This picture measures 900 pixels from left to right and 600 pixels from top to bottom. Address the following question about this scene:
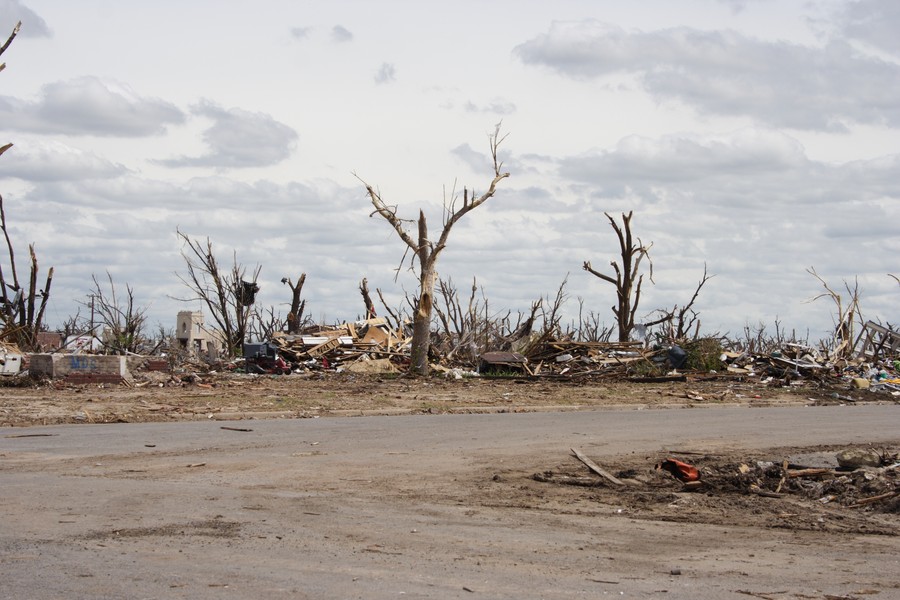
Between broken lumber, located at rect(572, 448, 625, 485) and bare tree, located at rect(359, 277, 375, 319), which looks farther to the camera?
bare tree, located at rect(359, 277, 375, 319)

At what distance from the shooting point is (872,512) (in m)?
10.1

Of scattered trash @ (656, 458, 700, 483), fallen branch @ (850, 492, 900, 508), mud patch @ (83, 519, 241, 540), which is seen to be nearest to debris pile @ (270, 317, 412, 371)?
→ scattered trash @ (656, 458, 700, 483)

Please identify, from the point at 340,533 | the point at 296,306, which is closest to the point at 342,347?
the point at 296,306

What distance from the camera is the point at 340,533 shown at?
841 cm

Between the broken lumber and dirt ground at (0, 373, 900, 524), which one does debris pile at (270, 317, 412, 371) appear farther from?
the broken lumber

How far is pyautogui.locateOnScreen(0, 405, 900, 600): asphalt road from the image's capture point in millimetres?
6809

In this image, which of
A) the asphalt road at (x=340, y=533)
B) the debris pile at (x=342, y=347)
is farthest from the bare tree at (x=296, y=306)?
the asphalt road at (x=340, y=533)

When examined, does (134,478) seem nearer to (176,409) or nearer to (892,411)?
(176,409)

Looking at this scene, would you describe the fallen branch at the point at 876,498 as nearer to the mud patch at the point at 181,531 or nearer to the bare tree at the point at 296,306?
the mud patch at the point at 181,531

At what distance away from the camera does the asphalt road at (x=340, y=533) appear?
22.3 ft

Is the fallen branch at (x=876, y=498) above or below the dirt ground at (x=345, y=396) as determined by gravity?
below

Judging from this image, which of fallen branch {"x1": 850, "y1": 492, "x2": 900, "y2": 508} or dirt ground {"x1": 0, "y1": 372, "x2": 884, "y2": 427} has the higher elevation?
dirt ground {"x1": 0, "y1": 372, "x2": 884, "y2": 427}

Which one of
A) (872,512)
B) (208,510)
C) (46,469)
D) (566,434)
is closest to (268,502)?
(208,510)

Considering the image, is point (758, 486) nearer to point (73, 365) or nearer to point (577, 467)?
point (577, 467)
